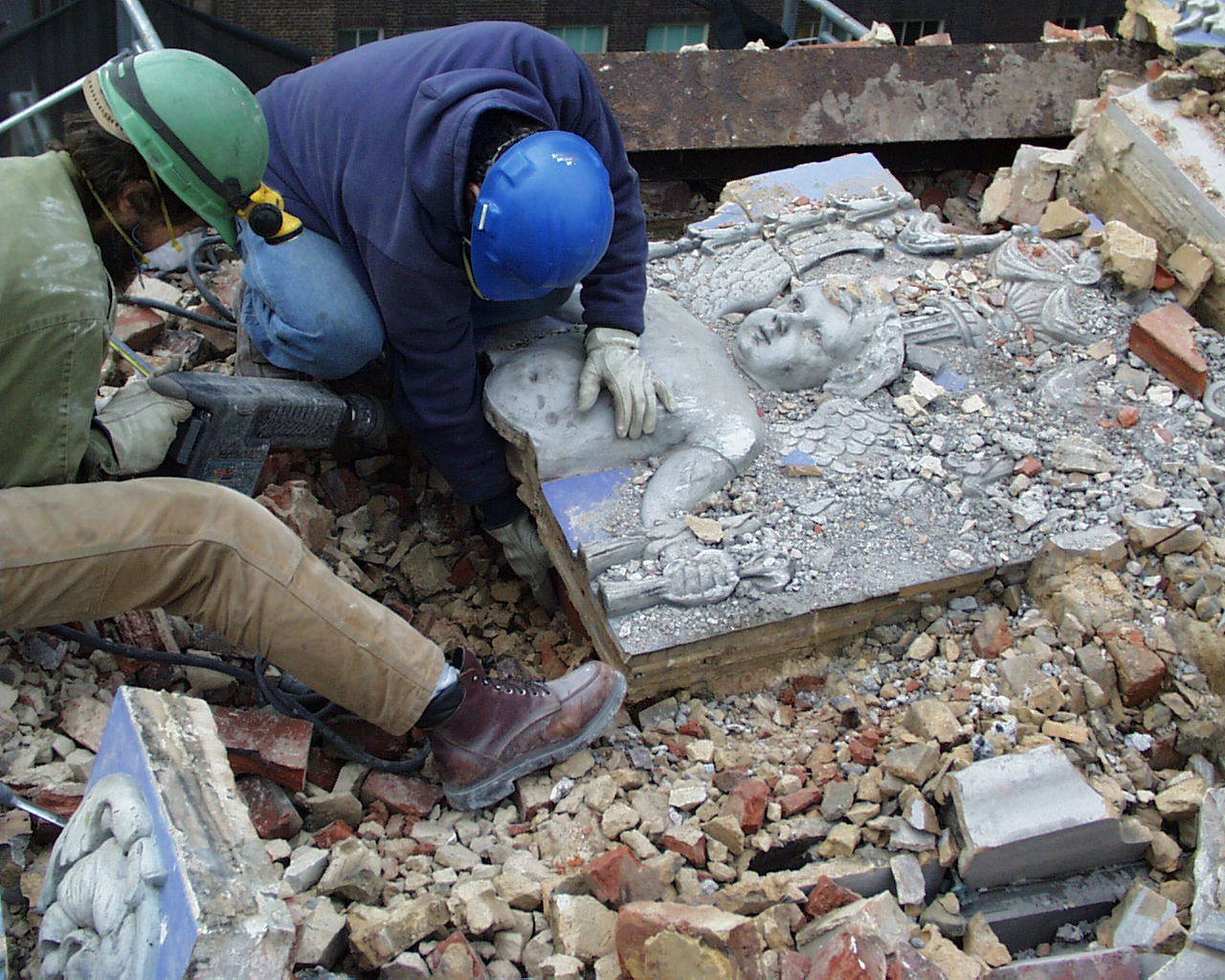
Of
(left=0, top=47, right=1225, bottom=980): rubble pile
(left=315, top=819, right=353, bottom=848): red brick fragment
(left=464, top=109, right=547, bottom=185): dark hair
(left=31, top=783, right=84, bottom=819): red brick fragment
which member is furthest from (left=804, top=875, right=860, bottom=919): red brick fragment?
(left=464, top=109, right=547, bottom=185): dark hair

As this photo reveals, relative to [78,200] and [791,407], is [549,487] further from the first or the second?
[78,200]

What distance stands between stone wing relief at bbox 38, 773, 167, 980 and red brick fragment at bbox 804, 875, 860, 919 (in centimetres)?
126

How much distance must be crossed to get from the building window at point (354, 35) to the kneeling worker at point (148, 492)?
21.2ft

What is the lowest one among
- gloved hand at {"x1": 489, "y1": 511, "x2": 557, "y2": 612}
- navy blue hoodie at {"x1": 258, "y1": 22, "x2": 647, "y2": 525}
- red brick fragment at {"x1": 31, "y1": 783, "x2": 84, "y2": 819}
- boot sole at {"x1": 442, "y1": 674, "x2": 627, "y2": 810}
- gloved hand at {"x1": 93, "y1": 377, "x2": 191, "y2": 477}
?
gloved hand at {"x1": 489, "y1": 511, "x2": 557, "y2": 612}

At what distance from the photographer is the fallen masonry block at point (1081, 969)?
2143 millimetres

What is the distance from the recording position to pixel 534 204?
2744 mm

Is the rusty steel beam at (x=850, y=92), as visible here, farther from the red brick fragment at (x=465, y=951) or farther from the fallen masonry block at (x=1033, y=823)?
the red brick fragment at (x=465, y=951)

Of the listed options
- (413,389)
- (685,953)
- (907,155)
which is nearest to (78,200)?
(413,389)

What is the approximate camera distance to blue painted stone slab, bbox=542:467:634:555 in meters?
3.10

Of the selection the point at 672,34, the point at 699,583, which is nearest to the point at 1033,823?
the point at 699,583

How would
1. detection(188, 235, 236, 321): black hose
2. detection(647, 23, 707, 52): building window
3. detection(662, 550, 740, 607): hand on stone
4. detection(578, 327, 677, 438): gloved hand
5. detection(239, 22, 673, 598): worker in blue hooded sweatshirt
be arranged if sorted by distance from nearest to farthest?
detection(239, 22, 673, 598): worker in blue hooded sweatshirt → detection(662, 550, 740, 607): hand on stone → detection(578, 327, 677, 438): gloved hand → detection(188, 235, 236, 321): black hose → detection(647, 23, 707, 52): building window

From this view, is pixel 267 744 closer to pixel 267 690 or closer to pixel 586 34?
pixel 267 690

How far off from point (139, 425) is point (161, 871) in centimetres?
139

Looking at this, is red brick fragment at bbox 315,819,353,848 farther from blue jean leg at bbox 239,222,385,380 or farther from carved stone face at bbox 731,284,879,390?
carved stone face at bbox 731,284,879,390
